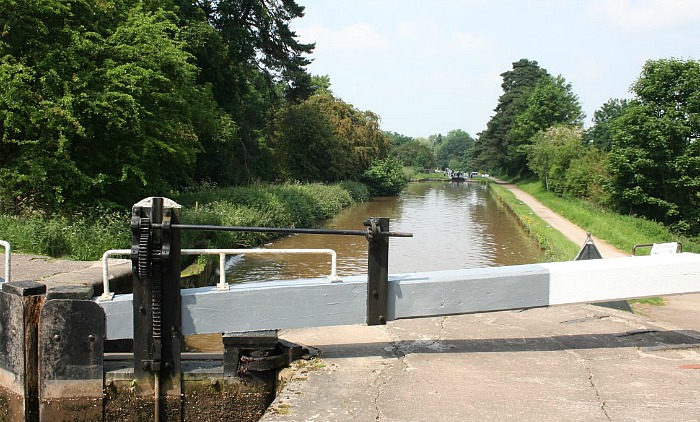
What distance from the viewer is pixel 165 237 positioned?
4832 mm

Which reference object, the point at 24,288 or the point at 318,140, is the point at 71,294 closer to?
the point at 24,288

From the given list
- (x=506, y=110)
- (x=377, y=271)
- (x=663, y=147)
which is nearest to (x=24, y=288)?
(x=377, y=271)

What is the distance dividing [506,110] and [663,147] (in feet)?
167

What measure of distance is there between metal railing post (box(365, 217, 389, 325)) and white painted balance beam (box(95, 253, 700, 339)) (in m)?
0.08

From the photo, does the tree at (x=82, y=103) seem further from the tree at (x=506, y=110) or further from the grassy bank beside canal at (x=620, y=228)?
the tree at (x=506, y=110)

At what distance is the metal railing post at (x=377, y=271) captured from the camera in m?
5.09

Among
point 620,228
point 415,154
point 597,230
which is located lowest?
point 597,230

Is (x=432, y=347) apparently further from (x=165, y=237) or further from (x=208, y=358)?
(x=165, y=237)

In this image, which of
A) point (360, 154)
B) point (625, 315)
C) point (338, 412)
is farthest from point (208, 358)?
point (360, 154)

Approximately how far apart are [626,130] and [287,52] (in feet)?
55.6

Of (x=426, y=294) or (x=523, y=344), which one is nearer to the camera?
(x=426, y=294)

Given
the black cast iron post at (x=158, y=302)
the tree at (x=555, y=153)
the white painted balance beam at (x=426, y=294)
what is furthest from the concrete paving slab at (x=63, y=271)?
the tree at (x=555, y=153)

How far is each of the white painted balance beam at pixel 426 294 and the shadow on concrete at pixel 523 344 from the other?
0.40 metres

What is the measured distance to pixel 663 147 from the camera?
2641 centimetres
